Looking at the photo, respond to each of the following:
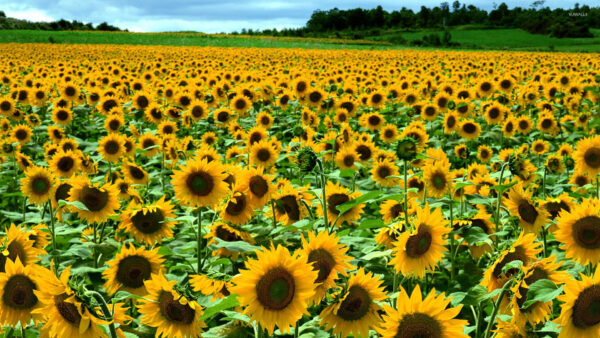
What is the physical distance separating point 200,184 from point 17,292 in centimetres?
124

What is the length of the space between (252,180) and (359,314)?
157 cm

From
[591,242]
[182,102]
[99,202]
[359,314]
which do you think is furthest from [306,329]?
[182,102]

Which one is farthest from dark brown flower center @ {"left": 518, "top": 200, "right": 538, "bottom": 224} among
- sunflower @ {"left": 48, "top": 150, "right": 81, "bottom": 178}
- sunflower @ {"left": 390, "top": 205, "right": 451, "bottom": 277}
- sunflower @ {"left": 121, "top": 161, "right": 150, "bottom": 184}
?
sunflower @ {"left": 48, "top": 150, "right": 81, "bottom": 178}

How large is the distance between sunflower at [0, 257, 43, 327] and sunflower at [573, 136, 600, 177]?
4.61 m

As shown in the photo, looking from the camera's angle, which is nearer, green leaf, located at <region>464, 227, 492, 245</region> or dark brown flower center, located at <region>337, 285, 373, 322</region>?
dark brown flower center, located at <region>337, 285, 373, 322</region>

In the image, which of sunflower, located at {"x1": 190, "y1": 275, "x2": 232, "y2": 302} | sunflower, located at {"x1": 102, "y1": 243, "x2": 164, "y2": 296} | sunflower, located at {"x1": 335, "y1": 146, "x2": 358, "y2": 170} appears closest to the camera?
sunflower, located at {"x1": 190, "y1": 275, "x2": 232, "y2": 302}

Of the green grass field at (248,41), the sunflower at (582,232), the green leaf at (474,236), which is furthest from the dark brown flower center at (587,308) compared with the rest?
the green grass field at (248,41)

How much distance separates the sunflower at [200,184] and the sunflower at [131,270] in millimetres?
423

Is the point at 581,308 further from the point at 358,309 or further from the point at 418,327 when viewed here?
the point at 358,309

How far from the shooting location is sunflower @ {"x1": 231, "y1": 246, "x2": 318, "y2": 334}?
5.92 feet

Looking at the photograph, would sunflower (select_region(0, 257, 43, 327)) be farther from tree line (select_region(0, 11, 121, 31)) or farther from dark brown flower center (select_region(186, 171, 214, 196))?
tree line (select_region(0, 11, 121, 31))

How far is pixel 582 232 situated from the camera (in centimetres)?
281

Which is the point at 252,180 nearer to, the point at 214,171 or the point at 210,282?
the point at 214,171

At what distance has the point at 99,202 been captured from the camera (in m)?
3.68
